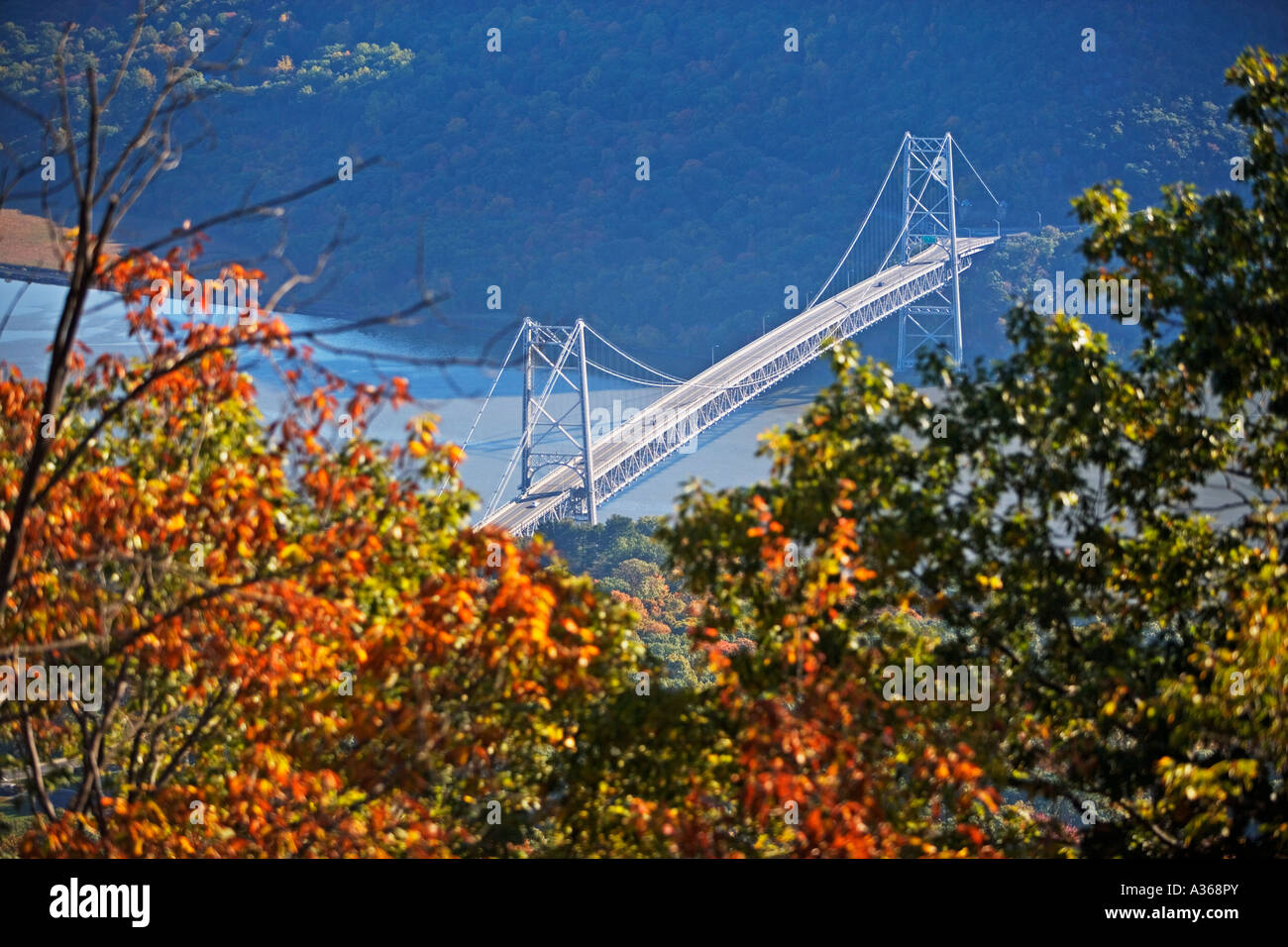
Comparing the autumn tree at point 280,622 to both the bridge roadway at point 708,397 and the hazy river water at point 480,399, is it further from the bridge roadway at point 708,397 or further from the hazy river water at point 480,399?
the hazy river water at point 480,399

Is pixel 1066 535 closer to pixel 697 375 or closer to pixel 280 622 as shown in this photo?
pixel 280 622

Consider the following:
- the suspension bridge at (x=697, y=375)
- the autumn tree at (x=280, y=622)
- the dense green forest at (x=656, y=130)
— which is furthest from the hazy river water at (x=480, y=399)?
the autumn tree at (x=280, y=622)

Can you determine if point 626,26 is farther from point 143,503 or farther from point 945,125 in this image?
point 143,503

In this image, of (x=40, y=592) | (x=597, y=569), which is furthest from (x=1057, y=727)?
(x=597, y=569)

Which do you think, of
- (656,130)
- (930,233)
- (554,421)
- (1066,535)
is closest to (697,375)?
(554,421)

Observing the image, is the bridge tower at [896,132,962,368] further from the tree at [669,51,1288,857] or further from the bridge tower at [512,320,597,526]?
the tree at [669,51,1288,857]

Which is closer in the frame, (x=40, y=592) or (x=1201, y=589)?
(x=40, y=592)
